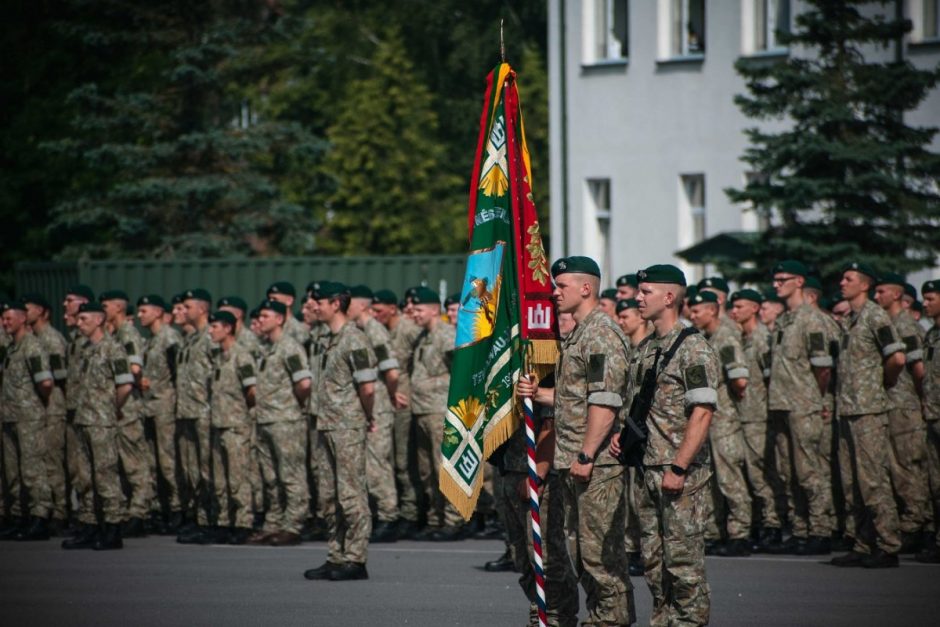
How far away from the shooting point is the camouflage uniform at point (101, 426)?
15.3m

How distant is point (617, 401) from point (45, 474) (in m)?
8.60

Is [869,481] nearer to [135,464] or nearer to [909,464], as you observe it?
[909,464]

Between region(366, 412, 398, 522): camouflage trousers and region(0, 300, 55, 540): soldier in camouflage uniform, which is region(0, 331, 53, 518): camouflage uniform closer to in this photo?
region(0, 300, 55, 540): soldier in camouflage uniform

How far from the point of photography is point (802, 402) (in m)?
14.7

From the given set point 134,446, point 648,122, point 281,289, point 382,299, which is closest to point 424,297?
point 382,299

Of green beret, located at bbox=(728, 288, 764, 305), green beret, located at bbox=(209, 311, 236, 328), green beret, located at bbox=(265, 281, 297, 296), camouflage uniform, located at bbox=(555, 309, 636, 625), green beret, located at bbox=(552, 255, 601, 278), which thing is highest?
green beret, located at bbox=(552, 255, 601, 278)

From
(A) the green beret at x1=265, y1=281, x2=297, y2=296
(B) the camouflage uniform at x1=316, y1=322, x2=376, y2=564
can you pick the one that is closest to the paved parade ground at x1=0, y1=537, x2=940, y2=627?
(B) the camouflage uniform at x1=316, y1=322, x2=376, y2=564

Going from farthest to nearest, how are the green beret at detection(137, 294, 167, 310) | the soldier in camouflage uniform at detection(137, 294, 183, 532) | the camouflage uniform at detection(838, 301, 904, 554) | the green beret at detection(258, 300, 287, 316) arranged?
the green beret at detection(137, 294, 167, 310) < the soldier in camouflage uniform at detection(137, 294, 183, 532) < the green beret at detection(258, 300, 287, 316) < the camouflage uniform at detection(838, 301, 904, 554)

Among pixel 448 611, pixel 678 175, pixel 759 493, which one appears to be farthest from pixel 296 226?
pixel 448 611

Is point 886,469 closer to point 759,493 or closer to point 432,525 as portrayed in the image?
point 759,493

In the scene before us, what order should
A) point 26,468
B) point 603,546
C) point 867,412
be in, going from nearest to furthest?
point 603,546 < point 867,412 < point 26,468

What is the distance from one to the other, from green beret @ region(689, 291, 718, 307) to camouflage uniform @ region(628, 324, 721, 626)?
4011 millimetres

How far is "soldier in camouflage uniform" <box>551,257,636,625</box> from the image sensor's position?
9.57 metres

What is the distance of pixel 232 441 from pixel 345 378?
310 centimetres
